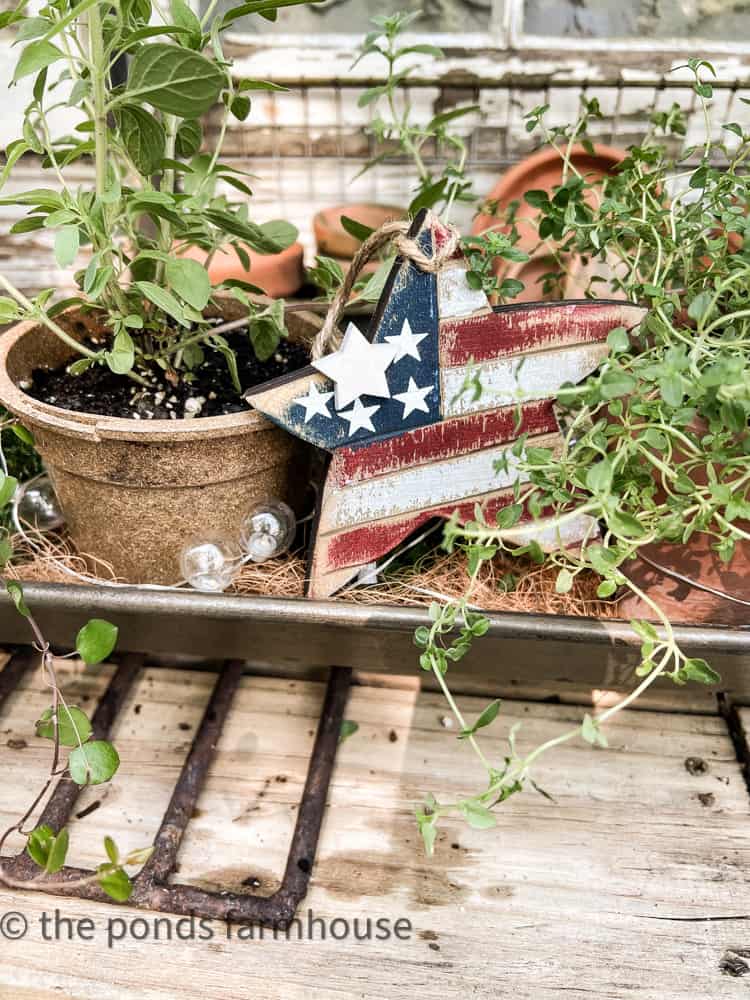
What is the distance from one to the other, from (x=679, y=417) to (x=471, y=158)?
0.94 m

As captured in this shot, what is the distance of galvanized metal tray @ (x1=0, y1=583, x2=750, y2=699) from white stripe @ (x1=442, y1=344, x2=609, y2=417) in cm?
21

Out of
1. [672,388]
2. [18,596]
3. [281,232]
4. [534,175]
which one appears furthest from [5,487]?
[534,175]

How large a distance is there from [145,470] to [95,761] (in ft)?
0.92

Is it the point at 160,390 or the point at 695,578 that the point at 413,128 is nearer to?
the point at 160,390

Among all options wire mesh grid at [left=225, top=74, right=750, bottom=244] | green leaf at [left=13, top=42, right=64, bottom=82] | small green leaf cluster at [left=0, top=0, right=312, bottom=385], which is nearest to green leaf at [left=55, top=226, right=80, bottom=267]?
small green leaf cluster at [left=0, top=0, right=312, bottom=385]

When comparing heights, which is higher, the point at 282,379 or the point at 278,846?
the point at 282,379

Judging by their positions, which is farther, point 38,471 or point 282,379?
point 38,471

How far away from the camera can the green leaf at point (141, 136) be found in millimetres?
712

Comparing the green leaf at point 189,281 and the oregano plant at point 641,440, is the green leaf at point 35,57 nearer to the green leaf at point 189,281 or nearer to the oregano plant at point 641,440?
the green leaf at point 189,281

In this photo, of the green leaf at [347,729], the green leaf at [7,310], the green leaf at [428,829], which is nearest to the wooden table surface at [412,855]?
the green leaf at [347,729]

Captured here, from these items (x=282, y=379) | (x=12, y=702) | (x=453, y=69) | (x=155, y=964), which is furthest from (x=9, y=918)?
(x=453, y=69)

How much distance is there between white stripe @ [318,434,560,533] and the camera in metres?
0.78

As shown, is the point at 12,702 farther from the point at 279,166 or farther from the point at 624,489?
the point at 279,166

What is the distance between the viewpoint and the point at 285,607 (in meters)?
0.77
